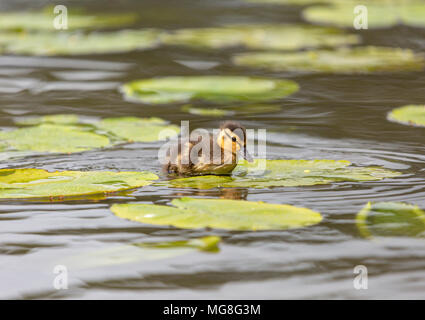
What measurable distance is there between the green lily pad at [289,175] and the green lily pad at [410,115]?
157cm

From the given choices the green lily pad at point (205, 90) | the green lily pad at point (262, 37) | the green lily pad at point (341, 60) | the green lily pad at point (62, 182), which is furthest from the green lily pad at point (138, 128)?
the green lily pad at point (262, 37)

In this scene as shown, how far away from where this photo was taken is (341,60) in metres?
9.83

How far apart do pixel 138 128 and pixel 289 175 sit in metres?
1.95

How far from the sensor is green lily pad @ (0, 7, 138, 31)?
476 inches

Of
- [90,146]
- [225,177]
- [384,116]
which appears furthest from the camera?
[384,116]

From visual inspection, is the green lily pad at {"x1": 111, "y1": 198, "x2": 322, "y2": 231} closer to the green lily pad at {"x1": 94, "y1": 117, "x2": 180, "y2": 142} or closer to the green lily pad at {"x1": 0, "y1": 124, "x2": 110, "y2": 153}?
the green lily pad at {"x1": 0, "y1": 124, "x2": 110, "y2": 153}

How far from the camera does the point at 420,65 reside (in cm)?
959

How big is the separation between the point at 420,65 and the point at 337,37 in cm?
223

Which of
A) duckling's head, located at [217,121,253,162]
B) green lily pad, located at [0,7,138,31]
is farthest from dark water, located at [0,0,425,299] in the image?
green lily pad, located at [0,7,138,31]

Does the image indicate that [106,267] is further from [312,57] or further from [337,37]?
[337,37]

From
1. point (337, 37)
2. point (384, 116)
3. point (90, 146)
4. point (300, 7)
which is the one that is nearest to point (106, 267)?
point (90, 146)

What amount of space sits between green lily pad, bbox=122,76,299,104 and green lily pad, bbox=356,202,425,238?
376 centimetres
